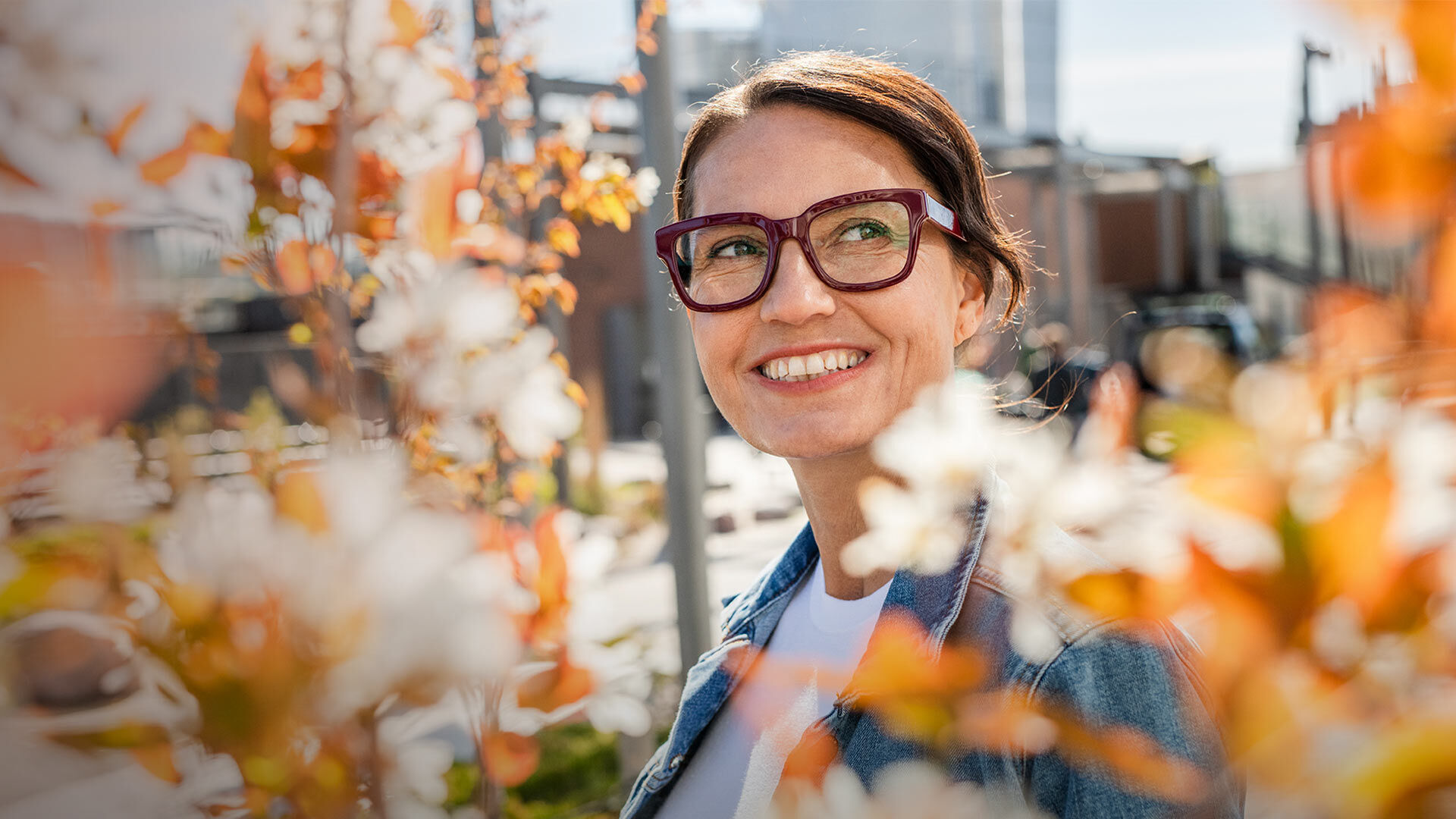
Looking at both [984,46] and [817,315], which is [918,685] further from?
[984,46]

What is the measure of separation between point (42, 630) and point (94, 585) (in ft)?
0.11

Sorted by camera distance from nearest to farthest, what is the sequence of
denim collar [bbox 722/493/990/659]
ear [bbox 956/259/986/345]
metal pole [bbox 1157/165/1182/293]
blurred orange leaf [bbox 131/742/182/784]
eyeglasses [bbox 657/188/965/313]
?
blurred orange leaf [bbox 131/742/182/784] → denim collar [bbox 722/493/990/659] → eyeglasses [bbox 657/188/965/313] → ear [bbox 956/259/986/345] → metal pole [bbox 1157/165/1182/293]

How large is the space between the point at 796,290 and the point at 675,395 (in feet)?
5.49

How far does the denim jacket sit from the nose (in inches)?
→ 14.0

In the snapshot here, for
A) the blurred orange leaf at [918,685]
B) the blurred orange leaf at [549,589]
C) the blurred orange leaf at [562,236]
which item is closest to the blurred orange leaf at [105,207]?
the blurred orange leaf at [549,589]

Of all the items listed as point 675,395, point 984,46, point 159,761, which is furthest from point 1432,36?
point 984,46

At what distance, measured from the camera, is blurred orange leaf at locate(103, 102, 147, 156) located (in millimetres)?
637

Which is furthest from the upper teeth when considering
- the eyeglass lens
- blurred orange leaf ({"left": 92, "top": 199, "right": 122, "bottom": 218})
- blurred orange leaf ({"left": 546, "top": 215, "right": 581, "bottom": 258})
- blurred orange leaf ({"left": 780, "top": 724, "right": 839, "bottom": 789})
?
blurred orange leaf ({"left": 546, "top": 215, "right": 581, "bottom": 258})

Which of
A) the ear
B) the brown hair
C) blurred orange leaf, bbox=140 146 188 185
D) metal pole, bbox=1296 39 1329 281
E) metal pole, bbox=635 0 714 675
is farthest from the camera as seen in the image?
metal pole, bbox=635 0 714 675

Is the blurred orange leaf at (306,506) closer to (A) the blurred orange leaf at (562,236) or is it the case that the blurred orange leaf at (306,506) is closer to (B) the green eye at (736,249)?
(B) the green eye at (736,249)

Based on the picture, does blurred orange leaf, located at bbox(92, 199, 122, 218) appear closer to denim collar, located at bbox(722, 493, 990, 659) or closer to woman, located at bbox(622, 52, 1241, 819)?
woman, located at bbox(622, 52, 1241, 819)

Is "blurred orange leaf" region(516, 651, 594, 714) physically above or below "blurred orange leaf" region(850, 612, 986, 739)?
below

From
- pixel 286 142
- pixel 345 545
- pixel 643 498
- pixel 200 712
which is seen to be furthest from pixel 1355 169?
pixel 643 498

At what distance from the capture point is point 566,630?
87cm
